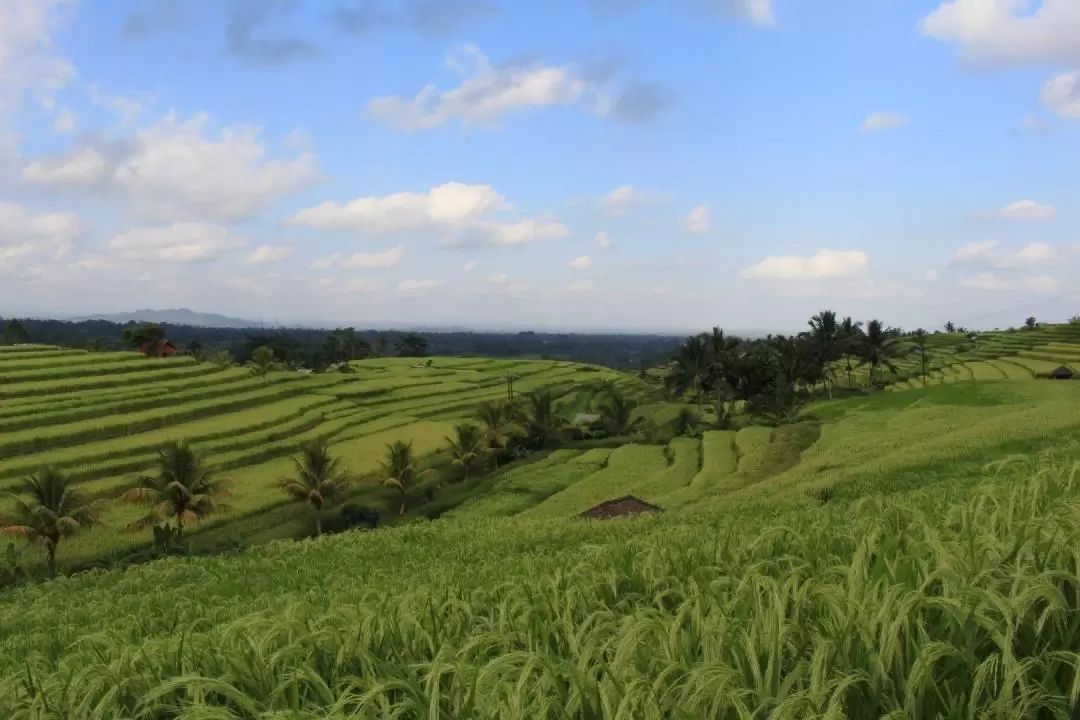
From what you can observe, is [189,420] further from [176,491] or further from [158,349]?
[158,349]

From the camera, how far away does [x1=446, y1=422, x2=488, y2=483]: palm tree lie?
136 feet

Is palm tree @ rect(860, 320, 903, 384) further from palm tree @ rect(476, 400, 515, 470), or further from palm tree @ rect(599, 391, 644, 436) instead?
palm tree @ rect(476, 400, 515, 470)

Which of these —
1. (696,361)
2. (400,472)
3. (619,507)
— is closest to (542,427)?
(696,361)

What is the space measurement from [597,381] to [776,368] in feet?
112

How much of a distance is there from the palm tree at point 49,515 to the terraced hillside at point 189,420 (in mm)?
1953

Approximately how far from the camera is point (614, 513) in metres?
24.8

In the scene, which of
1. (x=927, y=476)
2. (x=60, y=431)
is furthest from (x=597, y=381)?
(x=927, y=476)

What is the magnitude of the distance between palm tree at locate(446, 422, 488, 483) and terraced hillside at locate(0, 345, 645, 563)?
402 cm

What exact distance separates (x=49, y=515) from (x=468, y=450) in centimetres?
2130

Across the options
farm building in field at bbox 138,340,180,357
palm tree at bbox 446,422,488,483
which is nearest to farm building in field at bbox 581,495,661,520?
palm tree at bbox 446,422,488,483

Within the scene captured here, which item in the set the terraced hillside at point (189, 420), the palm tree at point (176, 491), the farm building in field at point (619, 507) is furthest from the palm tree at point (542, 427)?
the palm tree at point (176, 491)

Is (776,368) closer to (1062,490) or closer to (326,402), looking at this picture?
(326,402)

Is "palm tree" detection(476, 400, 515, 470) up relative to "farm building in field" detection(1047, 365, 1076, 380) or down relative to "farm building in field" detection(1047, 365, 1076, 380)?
down

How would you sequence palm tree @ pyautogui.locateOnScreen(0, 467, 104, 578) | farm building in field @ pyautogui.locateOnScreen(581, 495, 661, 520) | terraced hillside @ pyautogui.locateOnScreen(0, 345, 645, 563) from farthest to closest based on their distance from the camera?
1. terraced hillside @ pyautogui.locateOnScreen(0, 345, 645, 563)
2. palm tree @ pyautogui.locateOnScreen(0, 467, 104, 578)
3. farm building in field @ pyautogui.locateOnScreen(581, 495, 661, 520)
